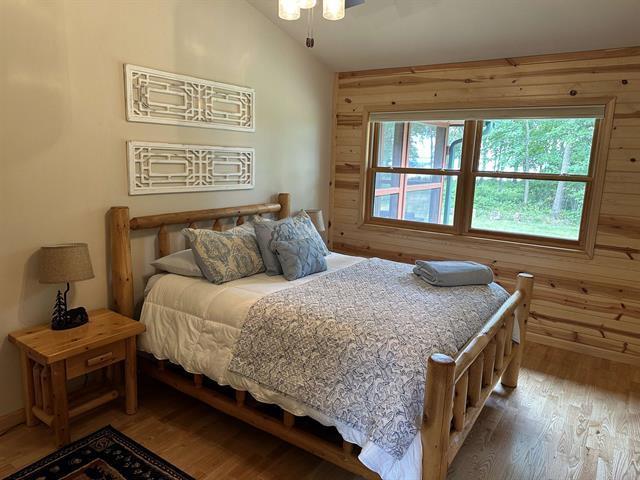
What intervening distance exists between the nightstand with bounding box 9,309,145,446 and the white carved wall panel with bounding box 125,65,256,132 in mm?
1255

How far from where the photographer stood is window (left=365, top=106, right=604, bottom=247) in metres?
3.44

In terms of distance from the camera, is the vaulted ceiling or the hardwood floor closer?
the hardwood floor

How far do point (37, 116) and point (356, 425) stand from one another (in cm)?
218

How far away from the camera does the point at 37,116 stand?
7.57ft

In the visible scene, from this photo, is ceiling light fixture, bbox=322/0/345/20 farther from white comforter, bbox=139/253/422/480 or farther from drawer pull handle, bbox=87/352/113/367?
drawer pull handle, bbox=87/352/113/367

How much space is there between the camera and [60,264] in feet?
7.43

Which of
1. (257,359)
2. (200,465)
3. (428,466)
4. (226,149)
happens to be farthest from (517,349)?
(226,149)

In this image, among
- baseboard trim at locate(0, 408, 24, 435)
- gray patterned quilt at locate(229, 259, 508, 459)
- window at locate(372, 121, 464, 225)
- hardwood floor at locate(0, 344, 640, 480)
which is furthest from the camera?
window at locate(372, 121, 464, 225)

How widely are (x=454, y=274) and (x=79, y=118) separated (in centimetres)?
231

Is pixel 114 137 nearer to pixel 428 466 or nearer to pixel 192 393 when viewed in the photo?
pixel 192 393

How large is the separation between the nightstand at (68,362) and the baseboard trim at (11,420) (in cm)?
4

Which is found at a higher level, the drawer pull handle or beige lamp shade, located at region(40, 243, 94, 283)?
beige lamp shade, located at region(40, 243, 94, 283)

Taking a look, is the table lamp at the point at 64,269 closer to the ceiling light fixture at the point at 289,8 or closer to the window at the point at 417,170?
the ceiling light fixture at the point at 289,8

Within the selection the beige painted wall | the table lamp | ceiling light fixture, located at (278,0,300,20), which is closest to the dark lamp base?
the table lamp
